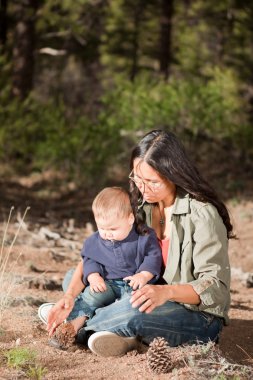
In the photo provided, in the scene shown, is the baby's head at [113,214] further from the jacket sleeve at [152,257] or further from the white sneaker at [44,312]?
the white sneaker at [44,312]

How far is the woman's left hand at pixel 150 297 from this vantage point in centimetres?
342

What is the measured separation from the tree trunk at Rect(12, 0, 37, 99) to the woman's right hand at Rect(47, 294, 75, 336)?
9.90 m

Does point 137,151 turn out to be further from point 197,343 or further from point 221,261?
point 197,343

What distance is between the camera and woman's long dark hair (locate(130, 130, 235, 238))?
12.2ft

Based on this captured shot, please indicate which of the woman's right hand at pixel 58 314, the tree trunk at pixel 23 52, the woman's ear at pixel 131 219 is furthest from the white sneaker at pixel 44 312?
the tree trunk at pixel 23 52

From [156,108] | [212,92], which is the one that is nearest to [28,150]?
[156,108]

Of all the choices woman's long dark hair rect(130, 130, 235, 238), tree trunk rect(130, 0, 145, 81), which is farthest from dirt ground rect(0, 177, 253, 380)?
tree trunk rect(130, 0, 145, 81)

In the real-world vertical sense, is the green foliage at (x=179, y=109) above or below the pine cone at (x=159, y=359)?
above

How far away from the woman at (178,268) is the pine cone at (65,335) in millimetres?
53

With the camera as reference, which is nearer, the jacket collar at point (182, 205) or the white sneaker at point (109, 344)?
the white sneaker at point (109, 344)

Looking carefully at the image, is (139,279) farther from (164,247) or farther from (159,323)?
(164,247)

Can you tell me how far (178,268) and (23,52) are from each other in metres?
10.1

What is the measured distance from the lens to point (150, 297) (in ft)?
11.2

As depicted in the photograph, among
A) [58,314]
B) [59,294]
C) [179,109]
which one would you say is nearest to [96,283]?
[58,314]
